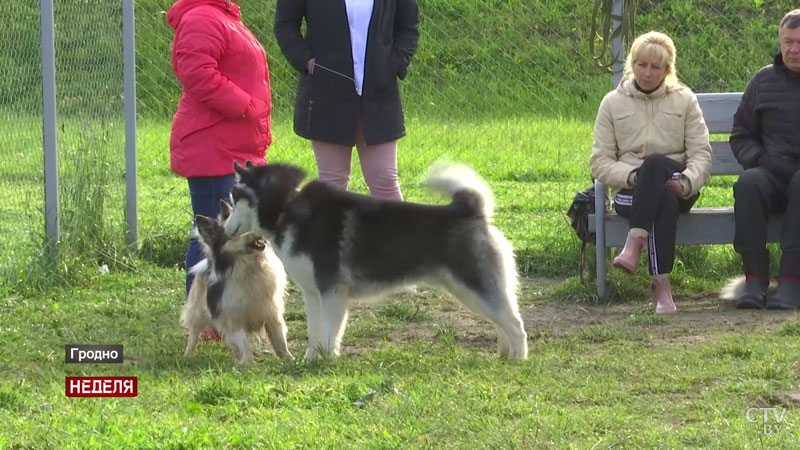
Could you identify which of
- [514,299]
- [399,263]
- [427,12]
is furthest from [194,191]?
[427,12]

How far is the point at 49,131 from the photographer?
7.80 m

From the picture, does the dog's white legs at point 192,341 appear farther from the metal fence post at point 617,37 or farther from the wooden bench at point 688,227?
the metal fence post at point 617,37

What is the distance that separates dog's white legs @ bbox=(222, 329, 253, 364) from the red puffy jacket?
3.04 ft

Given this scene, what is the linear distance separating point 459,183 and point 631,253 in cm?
166

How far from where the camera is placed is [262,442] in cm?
421

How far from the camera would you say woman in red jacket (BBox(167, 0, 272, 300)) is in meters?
6.16

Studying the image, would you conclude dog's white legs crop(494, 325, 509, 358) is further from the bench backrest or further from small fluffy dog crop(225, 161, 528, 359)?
the bench backrest

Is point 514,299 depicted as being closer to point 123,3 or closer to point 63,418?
point 63,418

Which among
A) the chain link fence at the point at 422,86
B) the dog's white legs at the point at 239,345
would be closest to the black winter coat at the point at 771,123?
the chain link fence at the point at 422,86

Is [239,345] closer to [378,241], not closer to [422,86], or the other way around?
[378,241]

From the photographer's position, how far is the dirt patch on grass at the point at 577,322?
643cm

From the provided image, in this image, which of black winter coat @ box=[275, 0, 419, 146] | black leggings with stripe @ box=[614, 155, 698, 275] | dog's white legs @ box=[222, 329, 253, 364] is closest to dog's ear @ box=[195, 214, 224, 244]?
dog's white legs @ box=[222, 329, 253, 364]

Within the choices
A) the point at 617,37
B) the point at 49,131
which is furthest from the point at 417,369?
the point at 49,131

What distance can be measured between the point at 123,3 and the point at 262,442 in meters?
5.12
